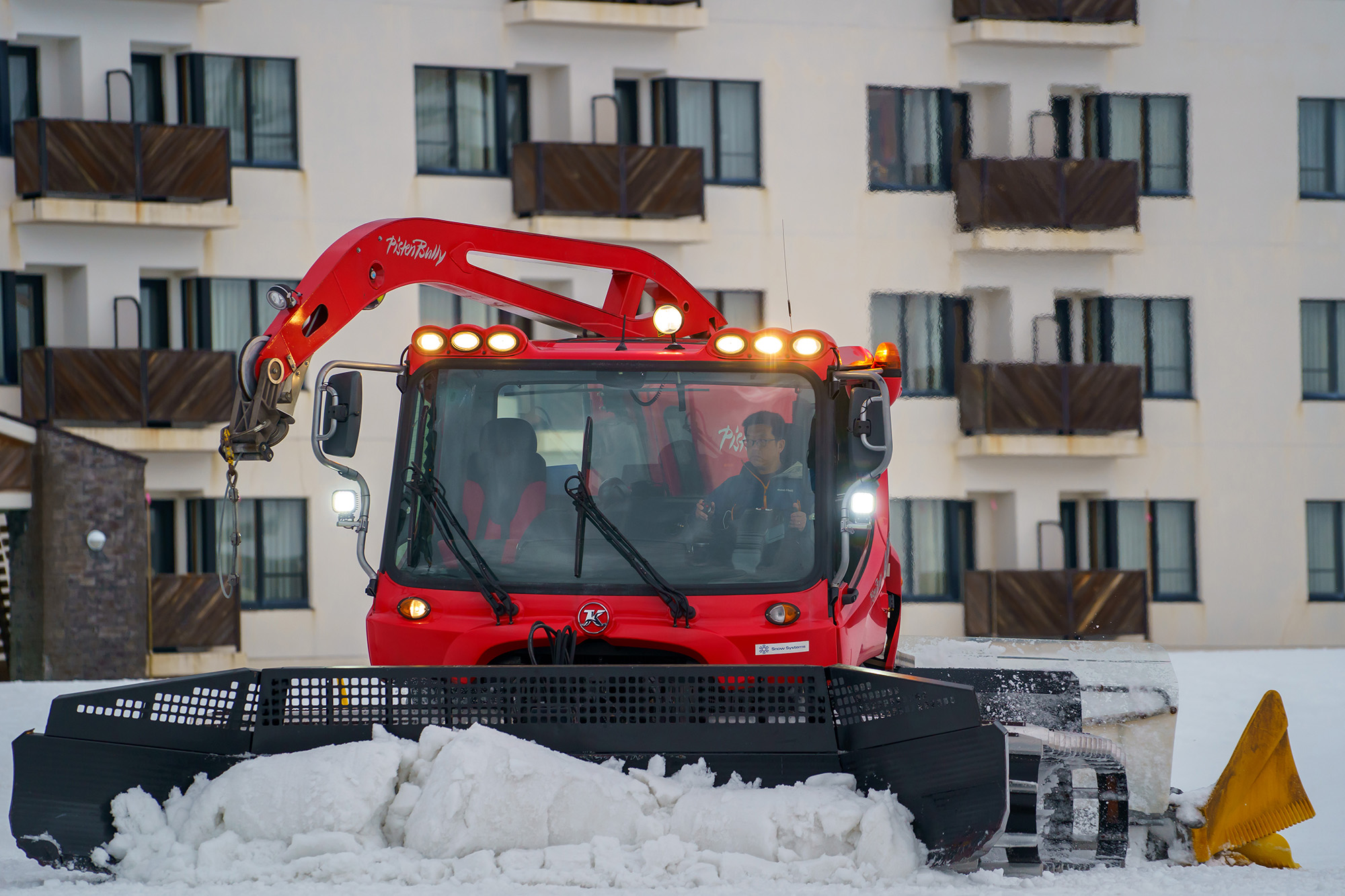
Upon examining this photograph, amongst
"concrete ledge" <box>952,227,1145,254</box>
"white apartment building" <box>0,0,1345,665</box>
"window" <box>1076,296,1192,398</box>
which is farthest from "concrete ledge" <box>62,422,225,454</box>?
"window" <box>1076,296,1192,398</box>

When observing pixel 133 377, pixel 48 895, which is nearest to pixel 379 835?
pixel 48 895

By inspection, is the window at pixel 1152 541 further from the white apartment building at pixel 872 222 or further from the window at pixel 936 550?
the window at pixel 936 550

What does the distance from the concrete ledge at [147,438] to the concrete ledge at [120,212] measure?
2941 mm

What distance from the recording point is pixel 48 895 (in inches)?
238

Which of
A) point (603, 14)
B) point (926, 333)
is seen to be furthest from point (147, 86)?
point (926, 333)

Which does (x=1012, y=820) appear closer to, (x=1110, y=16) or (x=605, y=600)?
(x=605, y=600)

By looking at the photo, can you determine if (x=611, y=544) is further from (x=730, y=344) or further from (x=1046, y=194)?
(x=1046, y=194)

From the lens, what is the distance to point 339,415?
7719mm

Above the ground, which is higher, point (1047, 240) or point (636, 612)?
point (1047, 240)

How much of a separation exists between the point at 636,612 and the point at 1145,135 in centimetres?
2354

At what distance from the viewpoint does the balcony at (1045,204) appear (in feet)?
89.2

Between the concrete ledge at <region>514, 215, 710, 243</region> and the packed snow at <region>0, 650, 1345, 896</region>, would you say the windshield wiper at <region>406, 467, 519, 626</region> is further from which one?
the concrete ledge at <region>514, 215, 710, 243</region>

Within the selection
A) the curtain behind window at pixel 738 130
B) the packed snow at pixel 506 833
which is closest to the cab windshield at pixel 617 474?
the packed snow at pixel 506 833

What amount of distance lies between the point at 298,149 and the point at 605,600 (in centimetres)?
1967
